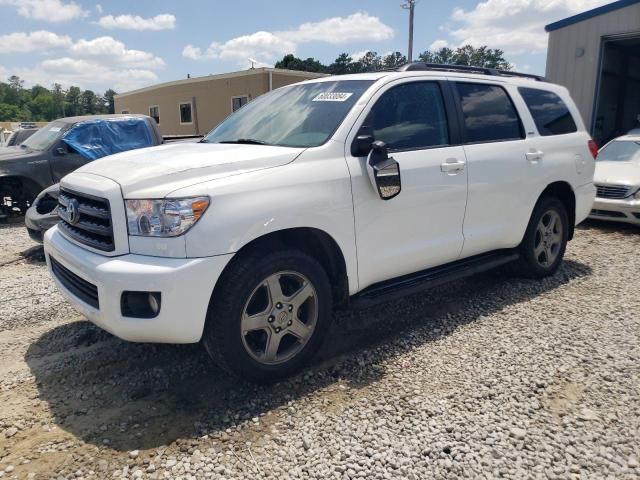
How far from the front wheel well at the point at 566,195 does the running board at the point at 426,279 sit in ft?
2.73

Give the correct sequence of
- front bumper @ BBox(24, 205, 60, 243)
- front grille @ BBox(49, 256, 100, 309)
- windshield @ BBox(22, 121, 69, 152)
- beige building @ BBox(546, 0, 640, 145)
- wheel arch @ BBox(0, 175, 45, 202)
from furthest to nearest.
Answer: beige building @ BBox(546, 0, 640, 145) < windshield @ BBox(22, 121, 69, 152) < wheel arch @ BBox(0, 175, 45, 202) < front bumper @ BBox(24, 205, 60, 243) < front grille @ BBox(49, 256, 100, 309)

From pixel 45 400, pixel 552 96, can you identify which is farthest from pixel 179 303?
pixel 552 96

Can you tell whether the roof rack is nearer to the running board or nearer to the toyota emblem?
the running board

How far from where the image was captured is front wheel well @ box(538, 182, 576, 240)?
5.16m

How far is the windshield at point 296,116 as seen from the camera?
11.7 feet

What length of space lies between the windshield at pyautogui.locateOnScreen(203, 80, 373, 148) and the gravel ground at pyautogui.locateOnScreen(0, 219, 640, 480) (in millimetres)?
1586

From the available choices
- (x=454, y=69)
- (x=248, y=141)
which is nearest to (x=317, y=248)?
(x=248, y=141)

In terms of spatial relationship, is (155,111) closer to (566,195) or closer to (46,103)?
(566,195)

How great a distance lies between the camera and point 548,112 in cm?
517

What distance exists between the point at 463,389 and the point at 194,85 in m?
28.7

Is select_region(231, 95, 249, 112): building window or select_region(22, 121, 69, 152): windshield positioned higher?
select_region(231, 95, 249, 112): building window

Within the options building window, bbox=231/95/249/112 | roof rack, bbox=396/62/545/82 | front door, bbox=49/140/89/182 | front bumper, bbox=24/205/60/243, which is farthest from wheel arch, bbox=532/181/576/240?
building window, bbox=231/95/249/112

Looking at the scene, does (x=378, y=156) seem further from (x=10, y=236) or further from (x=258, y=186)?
(x=10, y=236)

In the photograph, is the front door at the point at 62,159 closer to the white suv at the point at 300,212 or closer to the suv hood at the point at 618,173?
the white suv at the point at 300,212
